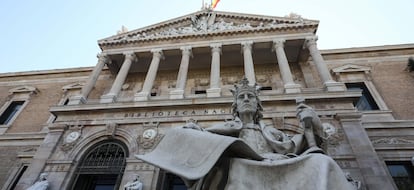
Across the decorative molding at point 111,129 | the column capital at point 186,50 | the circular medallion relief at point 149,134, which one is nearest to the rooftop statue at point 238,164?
the circular medallion relief at point 149,134

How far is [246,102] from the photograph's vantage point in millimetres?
3541

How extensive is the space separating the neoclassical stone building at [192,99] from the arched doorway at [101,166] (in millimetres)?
45

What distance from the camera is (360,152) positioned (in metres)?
8.00

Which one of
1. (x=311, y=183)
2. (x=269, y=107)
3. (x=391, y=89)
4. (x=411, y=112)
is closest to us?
(x=311, y=183)

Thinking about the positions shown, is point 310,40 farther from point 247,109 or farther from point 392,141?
point 247,109

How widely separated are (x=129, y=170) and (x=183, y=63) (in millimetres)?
6734

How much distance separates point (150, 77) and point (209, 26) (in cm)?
559

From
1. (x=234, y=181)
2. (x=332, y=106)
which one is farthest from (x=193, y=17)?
(x=234, y=181)

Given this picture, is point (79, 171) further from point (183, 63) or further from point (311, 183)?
point (311, 183)

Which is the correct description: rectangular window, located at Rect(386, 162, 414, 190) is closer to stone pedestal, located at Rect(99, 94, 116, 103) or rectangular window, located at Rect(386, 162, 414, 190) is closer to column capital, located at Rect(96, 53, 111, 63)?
stone pedestal, located at Rect(99, 94, 116, 103)

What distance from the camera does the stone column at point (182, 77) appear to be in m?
11.3

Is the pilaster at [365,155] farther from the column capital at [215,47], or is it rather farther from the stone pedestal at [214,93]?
the column capital at [215,47]

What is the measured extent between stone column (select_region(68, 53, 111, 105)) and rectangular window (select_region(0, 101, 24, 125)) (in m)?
6.94

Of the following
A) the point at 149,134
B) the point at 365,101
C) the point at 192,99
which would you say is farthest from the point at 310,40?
the point at 149,134
